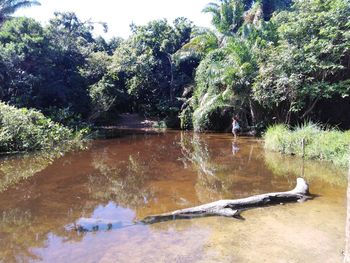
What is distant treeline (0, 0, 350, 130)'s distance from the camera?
14219mm

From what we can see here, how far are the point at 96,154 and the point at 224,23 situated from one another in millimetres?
12020

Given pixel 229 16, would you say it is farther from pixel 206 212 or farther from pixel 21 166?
pixel 206 212

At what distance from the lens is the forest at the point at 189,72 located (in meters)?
14.0

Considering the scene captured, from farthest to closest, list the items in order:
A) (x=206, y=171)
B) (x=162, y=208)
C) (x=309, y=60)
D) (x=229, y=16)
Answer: (x=229, y=16), (x=309, y=60), (x=206, y=171), (x=162, y=208)

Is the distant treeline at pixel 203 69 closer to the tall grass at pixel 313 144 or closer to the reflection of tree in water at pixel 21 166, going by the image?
the tall grass at pixel 313 144

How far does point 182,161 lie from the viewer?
1170 cm

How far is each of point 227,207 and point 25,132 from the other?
31.8 feet

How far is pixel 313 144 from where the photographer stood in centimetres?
1105

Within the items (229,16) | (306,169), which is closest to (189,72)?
(229,16)

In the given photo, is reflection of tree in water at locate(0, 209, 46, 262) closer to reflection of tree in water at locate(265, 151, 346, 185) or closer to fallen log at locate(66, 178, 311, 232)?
fallen log at locate(66, 178, 311, 232)

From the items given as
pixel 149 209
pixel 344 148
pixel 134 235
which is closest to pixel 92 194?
pixel 149 209

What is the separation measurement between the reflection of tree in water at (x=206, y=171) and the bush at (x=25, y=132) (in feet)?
18.1

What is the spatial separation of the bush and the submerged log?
853 cm

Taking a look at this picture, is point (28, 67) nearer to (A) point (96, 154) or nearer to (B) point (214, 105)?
(A) point (96, 154)
